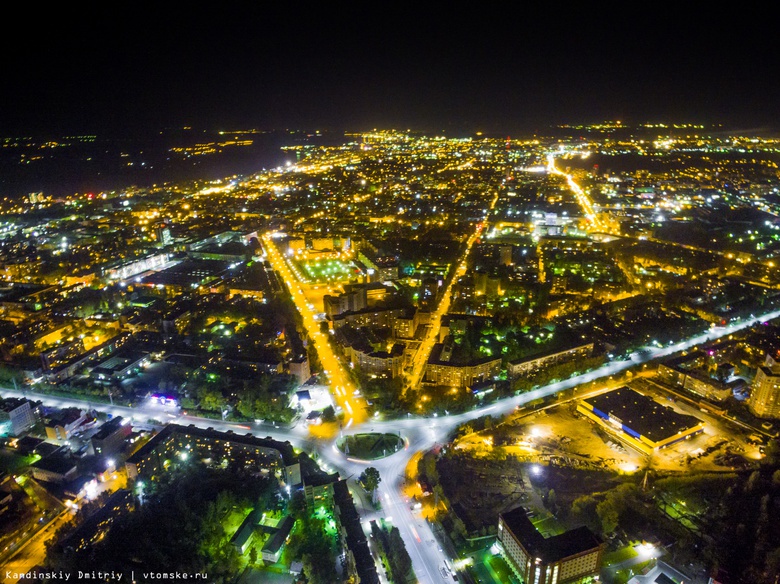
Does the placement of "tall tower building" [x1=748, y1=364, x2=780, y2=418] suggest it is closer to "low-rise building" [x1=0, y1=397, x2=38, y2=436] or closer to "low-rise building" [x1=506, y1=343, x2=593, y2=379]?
"low-rise building" [x1=506, y1=343, x2=593, y2=379]

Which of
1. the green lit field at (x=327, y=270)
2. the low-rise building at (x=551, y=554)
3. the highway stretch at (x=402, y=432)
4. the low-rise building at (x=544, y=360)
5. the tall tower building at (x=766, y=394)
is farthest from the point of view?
the green lit field at (x=327, y=270)

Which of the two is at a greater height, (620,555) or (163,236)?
(620,555)

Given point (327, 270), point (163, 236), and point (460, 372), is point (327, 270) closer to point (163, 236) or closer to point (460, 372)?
point (460, 372)

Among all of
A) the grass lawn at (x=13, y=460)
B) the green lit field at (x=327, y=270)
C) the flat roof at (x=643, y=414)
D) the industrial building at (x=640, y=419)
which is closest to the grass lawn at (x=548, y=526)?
the industrial building at (x=640, y=419)

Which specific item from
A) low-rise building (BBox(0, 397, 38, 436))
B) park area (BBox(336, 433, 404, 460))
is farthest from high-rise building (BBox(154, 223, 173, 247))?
park area (BBox(336, 433, 404, 460))

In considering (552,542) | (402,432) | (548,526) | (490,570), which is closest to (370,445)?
(402,432)

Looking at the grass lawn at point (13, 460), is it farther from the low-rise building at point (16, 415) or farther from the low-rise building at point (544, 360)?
the low-rise building at point (544, 360)

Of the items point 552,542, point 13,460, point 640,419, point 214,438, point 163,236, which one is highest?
point 552,542
